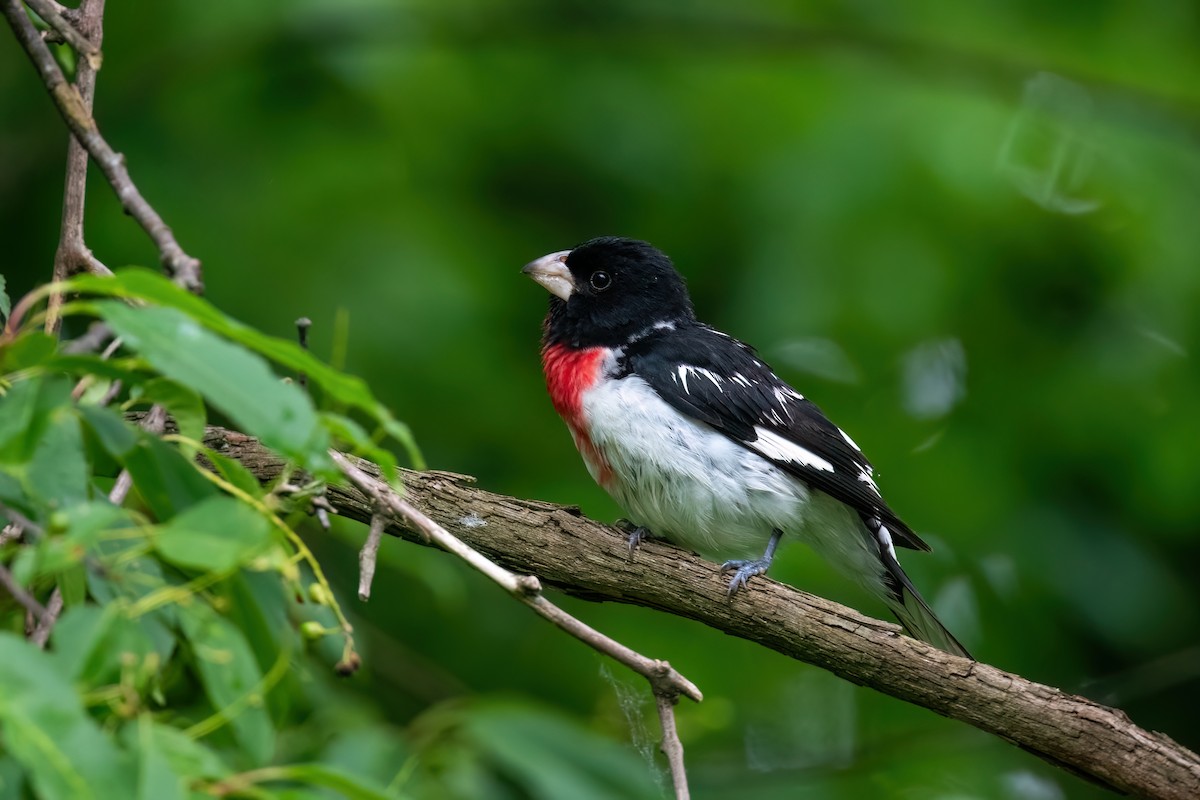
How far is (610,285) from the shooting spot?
184 inches

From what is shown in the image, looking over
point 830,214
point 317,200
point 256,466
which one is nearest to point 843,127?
point 830,214

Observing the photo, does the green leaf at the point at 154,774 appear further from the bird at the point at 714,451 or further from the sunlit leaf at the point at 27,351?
the bird at the point at 714,451

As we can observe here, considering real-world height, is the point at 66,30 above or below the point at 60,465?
above

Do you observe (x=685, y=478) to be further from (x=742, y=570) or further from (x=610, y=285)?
(x=610, y=285)

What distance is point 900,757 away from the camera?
5562mm

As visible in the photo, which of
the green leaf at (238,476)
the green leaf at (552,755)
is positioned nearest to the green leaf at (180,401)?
the green leaf at (238,476)

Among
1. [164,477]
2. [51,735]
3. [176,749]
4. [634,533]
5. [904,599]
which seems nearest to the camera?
[51,735]

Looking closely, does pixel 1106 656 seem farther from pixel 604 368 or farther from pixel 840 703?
pixel 604 368

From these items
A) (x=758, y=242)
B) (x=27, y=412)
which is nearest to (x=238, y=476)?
(x=27, y=412)

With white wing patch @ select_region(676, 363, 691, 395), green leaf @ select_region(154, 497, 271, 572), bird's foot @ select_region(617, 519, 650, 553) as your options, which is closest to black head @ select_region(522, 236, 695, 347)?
white wing patch @ select_region(676, 363, 691, 395)

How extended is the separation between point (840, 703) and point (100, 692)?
5.45 m

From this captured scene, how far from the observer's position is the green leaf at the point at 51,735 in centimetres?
125

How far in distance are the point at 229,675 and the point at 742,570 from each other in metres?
2.03

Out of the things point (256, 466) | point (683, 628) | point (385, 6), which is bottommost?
point (256, 466)
